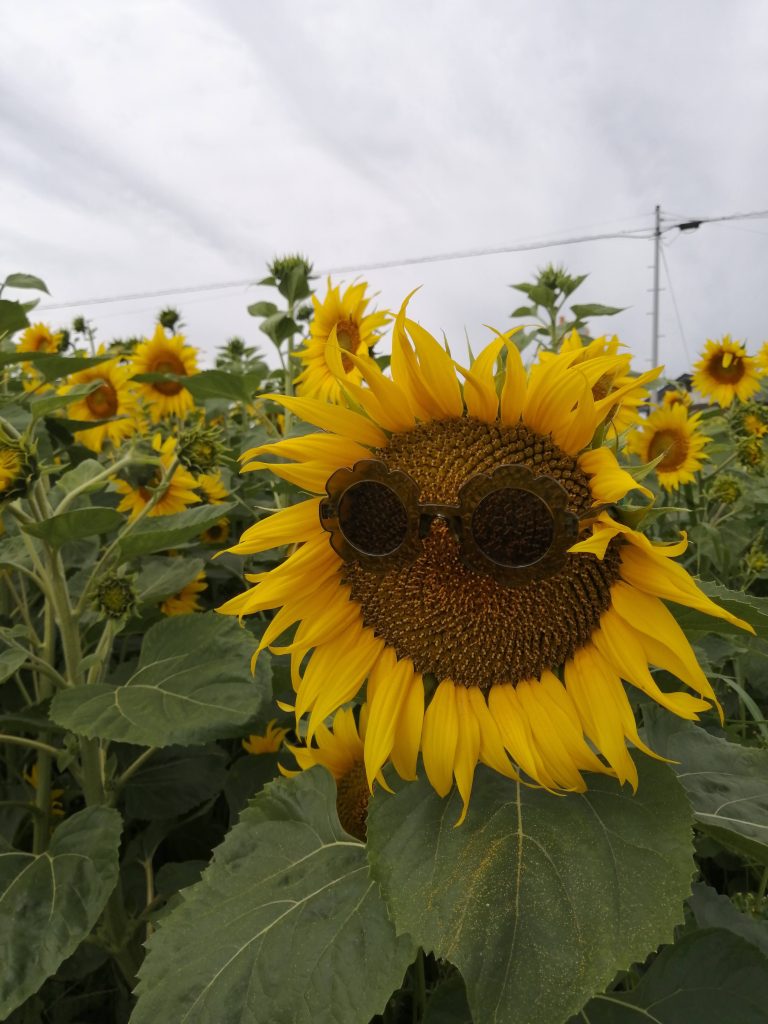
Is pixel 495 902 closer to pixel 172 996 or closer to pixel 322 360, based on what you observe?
pixel 172 996

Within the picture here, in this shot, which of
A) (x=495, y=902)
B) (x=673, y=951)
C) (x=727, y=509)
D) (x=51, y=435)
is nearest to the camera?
(x=495, y=902)

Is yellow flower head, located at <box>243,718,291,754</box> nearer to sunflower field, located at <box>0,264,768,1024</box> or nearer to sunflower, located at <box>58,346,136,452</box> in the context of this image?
sunflower field, located at <box>0,264,768,1024</box>

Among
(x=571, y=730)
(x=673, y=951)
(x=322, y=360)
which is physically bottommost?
(x=673, y=951)

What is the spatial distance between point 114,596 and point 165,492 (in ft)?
2.69

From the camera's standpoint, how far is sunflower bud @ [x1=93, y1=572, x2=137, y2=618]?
174 cm

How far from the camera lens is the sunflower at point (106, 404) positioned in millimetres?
3082

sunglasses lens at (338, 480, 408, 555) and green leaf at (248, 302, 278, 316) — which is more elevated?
green leaf at (248, 302, 278, 316)

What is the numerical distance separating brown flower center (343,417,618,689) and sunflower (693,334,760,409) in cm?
376

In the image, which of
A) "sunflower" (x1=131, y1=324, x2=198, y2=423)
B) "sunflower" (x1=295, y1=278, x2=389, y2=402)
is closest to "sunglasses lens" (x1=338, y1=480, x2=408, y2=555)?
"sunflower" (x1=295, y1=278, x2=389, y2=402)

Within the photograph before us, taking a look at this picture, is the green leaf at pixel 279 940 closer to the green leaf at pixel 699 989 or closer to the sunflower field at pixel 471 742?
the sunflower field at pixel 471 742

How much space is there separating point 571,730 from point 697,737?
332mm

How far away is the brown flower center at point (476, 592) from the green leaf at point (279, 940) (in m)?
0.30

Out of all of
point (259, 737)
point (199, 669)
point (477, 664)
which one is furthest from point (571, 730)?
point (259, 737)

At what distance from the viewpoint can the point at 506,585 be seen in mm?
828
